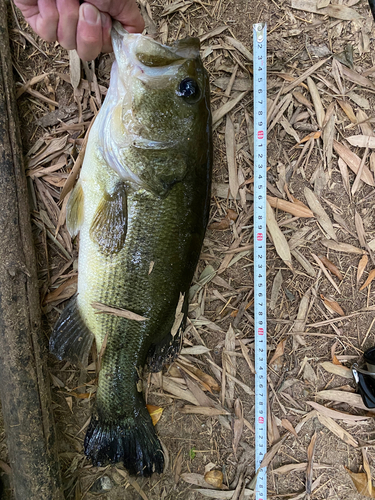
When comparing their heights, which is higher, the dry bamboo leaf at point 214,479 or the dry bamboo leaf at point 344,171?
the dry bamboo leaf at point 344,171

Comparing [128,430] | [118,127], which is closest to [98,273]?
[118,127]

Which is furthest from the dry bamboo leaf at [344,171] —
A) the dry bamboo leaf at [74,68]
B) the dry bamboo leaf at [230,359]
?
the dry bamboo leaf at [74,68]

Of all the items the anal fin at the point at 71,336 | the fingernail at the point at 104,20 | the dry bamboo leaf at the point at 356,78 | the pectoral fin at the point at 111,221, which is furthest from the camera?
the dry bamboo leaf at the point at 356,78

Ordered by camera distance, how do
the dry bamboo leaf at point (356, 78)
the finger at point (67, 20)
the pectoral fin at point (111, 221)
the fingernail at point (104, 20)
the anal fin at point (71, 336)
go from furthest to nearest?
1. the dry bamboo leaf at point (356, 78)
2. the anal fin at point (71, 336)
3. the pectoral fin at point (111, 221)
4. the fingernail at point (104, 20)
5. the finger at point (67, 20)

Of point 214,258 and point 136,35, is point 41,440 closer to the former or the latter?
point 214,258

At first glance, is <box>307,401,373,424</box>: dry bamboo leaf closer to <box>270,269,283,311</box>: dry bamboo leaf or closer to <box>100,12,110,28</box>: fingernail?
<box>270,269,283,311</box>: dry bamboo leaf

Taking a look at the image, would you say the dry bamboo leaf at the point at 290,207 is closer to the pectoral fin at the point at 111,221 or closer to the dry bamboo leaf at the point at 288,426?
the pectoral fin at the point at 111,221

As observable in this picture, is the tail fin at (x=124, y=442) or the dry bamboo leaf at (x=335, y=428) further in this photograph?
the dry bamboo leaf at (x=335, y=428)
